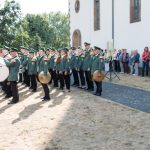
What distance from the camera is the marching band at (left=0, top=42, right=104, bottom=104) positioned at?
1445 centimetres

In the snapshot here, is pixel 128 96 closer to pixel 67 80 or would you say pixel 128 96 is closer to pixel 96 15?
pixel 67 80

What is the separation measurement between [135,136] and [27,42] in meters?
53.1

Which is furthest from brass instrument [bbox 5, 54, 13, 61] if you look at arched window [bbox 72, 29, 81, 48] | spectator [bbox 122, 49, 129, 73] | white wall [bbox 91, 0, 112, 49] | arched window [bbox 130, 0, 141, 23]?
arched window [bbox 72, 29, 81, 48]

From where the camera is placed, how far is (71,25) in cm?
3462

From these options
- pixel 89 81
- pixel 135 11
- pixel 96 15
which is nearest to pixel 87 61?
pixel 89 81

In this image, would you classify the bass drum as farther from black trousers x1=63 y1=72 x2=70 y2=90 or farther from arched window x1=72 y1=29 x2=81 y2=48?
arched window x1=72 y1=29 x2=81 y2=48

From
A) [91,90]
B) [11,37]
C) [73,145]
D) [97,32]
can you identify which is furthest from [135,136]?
[11,37]

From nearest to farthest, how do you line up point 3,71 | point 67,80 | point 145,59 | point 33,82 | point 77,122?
1. point 77,122
2. point 3,71
3. point 67,80
4. point 33,82
5. point 145,59

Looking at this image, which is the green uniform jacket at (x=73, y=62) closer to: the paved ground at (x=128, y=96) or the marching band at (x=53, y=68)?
the marching band at (x=53, y=68)

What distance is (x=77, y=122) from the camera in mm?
11094

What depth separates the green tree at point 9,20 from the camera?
51.4 m

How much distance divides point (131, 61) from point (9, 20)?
98.3 ft

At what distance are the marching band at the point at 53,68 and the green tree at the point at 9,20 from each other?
105 ft

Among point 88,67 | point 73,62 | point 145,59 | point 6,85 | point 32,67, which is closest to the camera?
point 6,85
